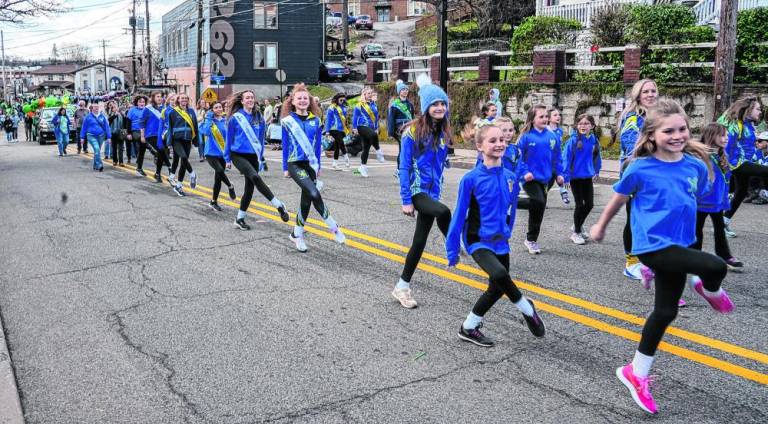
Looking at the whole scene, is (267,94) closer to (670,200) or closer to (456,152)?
(456,152)

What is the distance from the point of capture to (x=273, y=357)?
4902 mm

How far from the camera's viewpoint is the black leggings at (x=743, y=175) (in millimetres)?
8391

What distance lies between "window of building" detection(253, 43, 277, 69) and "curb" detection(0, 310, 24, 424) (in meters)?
46.6

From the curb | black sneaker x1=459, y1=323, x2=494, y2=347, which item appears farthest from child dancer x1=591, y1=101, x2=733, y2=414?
the curb

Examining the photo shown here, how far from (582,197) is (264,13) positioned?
44.5m

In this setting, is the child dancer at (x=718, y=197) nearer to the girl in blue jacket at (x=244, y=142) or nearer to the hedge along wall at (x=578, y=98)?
the girl in blue jacket at (x=244, y=142)

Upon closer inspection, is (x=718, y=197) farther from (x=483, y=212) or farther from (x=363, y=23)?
(x=363, y=23)

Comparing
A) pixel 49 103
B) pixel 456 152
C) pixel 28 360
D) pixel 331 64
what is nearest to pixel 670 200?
pixel 28 360

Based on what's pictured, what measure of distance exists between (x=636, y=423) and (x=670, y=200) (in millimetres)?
1257

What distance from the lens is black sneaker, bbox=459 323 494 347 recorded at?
505 centimetres

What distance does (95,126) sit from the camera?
19.4m

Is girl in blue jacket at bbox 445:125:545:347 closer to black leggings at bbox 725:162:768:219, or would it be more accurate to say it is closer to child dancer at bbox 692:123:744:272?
child dancer at bbox 692:123:744:272

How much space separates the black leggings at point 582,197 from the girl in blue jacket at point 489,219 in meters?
3.65

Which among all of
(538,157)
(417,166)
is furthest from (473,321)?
(538,157)
